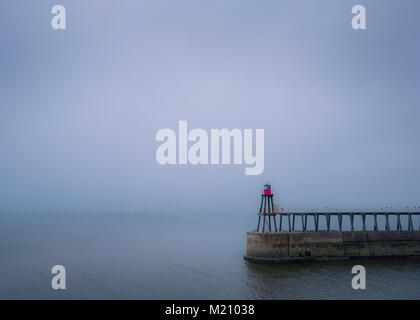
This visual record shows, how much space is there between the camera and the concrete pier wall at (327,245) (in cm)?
4531

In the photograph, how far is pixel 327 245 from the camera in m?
47.3

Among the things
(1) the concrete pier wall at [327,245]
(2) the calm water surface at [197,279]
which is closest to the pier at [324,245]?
(1) the concrete pier wall at [327,245]

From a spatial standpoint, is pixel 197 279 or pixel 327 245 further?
pixel 327 245

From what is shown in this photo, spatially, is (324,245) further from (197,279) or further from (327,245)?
(197,279)

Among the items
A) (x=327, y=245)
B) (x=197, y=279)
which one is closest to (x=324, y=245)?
(x=327, y=245)

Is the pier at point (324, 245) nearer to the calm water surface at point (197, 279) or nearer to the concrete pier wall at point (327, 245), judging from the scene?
the concrete pier wall at point (327, 245)

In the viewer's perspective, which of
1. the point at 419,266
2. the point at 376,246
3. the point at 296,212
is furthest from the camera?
the point at 296,212

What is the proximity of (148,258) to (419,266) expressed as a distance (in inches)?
1690

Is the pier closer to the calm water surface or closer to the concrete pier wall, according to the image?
the concrete pier wall

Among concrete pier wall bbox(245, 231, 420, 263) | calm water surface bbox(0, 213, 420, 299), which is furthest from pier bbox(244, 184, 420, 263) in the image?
calm water surface bbox(0, 213, 420, 299)
